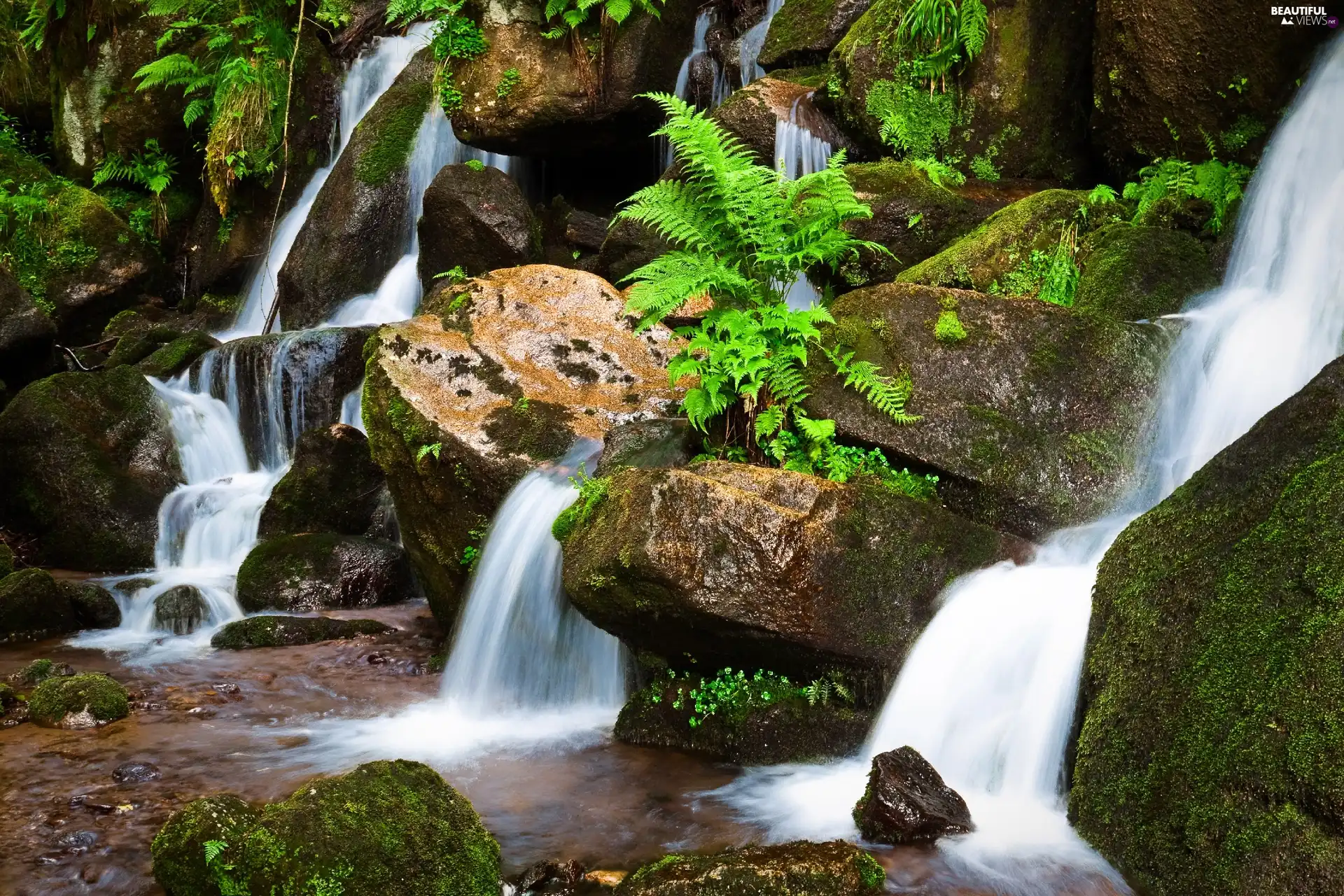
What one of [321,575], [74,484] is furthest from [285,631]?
[74,484]

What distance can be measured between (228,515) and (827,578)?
25.4ft

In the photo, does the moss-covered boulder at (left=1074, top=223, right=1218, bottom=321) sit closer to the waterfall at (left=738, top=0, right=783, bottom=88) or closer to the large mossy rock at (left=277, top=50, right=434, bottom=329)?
the waterfall at (left=738, top=0, right=783, bottom=88)

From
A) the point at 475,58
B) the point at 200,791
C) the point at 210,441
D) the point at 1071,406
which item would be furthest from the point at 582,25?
the point at 200,791

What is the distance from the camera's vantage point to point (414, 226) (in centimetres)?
1434

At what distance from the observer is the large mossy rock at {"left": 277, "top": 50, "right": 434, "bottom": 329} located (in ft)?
46.4

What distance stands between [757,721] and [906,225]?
470 centimetres

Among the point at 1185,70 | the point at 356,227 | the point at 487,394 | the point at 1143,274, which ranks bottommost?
the point at 487,394

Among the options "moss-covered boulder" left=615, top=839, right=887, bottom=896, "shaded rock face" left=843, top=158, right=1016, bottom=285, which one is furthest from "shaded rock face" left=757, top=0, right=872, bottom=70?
"moss-covered boulder" left=615, top=839, right=887, bottom=896

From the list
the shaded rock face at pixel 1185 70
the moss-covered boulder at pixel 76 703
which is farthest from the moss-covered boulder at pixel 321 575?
the shaded rock face at pixel 1185 70

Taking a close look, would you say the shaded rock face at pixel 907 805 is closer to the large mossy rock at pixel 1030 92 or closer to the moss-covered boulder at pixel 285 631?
the moss-covered boulder at pixel 285 631

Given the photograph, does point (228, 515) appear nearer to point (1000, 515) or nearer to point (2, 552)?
point (2, 552)

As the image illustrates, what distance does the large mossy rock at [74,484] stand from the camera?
10797mm

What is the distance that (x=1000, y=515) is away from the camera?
236 inches

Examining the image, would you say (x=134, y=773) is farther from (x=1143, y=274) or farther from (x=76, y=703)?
(x=1143, y=274)
